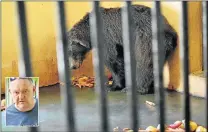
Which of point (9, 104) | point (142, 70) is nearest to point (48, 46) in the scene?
point (142, 70)

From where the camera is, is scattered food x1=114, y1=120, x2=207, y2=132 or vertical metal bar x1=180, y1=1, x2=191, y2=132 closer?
vertical metal bar x1=180, y1=1, x2=191, y2=132

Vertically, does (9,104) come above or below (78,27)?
below

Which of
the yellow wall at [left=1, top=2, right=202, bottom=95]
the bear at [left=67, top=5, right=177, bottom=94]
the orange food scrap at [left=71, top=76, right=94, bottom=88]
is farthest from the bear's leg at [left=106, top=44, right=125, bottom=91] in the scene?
the yellow wall at [left=1, top=2, right=202, bottom=95]

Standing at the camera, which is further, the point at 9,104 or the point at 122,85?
the point at 122,85

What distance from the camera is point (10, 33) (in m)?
2.77

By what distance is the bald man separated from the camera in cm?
89

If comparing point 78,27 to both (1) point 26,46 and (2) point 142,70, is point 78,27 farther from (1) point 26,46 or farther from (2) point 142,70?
(1) point 26,46

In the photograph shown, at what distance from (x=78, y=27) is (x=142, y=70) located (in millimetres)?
547

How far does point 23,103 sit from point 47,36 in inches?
90.3

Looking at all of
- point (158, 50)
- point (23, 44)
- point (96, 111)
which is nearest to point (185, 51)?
point (158, 50)

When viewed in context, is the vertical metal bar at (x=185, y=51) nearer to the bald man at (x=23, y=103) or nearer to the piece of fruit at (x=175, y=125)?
the bald man at (x=23, y=103)

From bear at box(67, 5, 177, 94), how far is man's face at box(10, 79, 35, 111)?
1882 millimetres

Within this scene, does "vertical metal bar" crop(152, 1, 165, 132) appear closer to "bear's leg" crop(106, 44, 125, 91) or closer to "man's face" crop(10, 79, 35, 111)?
"man's face" crop(10, 79, 35, 111)

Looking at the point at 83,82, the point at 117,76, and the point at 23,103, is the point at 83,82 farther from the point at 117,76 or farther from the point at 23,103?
the point at 23,103
